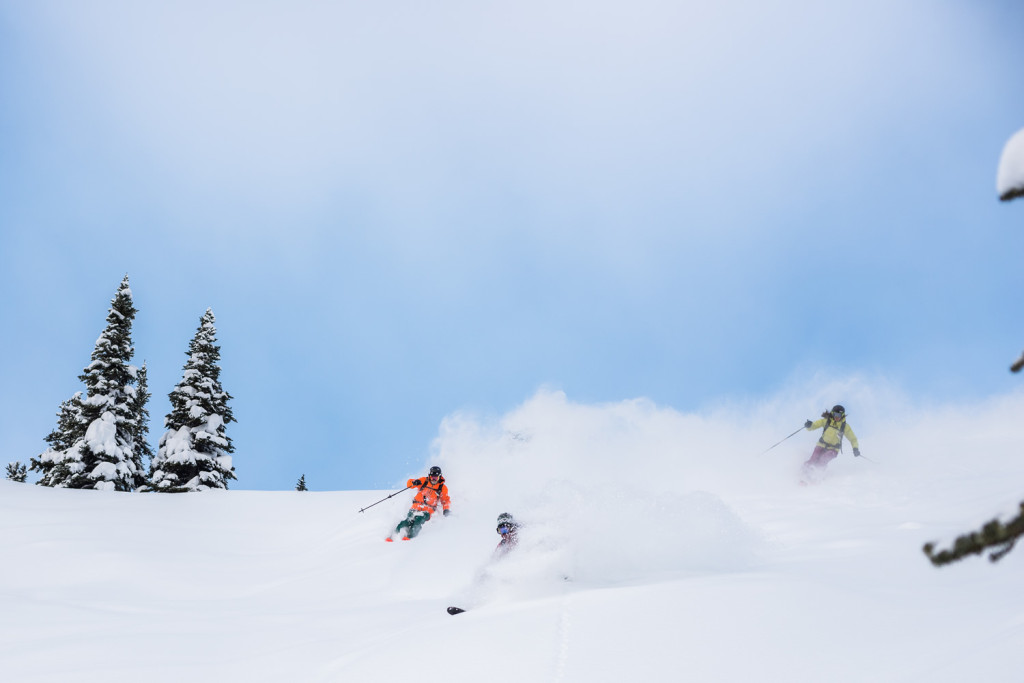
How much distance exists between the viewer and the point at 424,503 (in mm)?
14203

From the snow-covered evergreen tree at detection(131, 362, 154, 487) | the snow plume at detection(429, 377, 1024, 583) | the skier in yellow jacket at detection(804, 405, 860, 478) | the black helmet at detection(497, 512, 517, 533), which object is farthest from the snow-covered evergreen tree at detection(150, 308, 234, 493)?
the skier in yellow jacket at detection(804, 405, 860, 478)

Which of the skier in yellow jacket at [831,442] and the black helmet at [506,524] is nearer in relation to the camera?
the black helmet at [506,524]

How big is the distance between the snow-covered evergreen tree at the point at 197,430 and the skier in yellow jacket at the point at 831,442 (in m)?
24.3

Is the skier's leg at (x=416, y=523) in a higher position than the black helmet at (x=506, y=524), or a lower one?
higher

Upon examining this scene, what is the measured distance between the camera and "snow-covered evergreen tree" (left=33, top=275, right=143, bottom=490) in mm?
23969

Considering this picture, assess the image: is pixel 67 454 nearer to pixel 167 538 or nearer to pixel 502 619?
pixel 167 538

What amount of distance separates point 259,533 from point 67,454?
44.8ft

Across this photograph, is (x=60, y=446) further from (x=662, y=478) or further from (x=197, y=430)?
(x=662, y=478)

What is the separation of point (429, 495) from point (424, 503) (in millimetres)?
238

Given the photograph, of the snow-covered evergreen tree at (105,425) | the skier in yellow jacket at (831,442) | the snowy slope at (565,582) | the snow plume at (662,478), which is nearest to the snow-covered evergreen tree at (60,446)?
the snow-covered evergreen tree at (105,425)

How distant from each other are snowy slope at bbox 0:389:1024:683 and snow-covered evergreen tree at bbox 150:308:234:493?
9289 millimetres

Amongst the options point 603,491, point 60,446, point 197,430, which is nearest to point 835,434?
point 603,491

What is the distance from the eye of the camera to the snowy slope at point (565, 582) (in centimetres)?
464

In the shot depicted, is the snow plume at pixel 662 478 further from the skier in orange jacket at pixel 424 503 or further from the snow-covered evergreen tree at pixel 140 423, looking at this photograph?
the snow-covered evergreen tree at pixel 140 423
